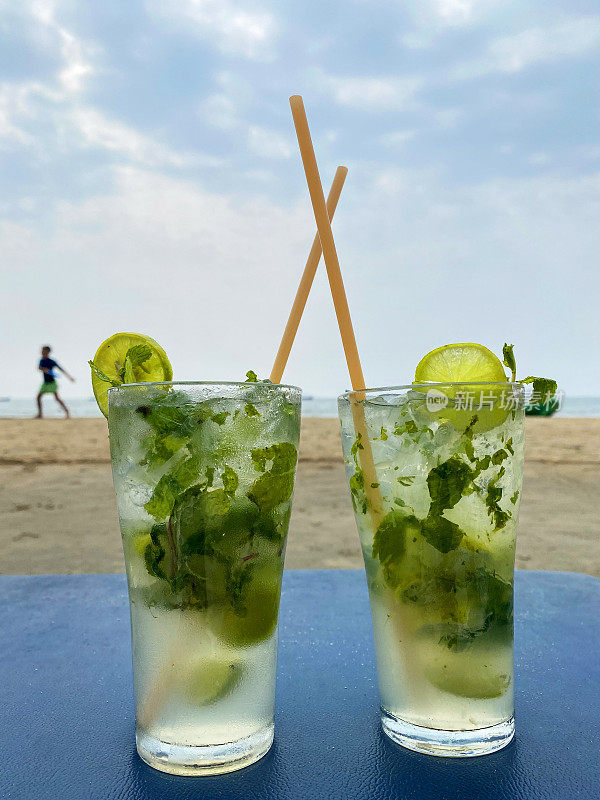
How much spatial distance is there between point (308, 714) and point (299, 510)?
572 cm

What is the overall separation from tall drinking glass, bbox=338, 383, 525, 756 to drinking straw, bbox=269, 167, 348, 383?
0.16m

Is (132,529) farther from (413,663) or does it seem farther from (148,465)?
(413,663)

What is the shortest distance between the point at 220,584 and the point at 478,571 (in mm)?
347

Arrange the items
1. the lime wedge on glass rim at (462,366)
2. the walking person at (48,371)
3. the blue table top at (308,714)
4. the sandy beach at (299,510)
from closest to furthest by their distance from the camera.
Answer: the blue table top at (308,714)
the lime wedge on glass rim at (462,366)
the sandy beach at (299,510)
the walking person at (48,371)

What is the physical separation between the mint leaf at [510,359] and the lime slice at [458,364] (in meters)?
0.04

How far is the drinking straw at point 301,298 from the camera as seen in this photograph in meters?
1.08

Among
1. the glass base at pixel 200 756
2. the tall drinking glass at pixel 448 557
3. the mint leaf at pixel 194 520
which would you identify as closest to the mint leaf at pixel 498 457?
the tall drinking glass at pixel 448 557

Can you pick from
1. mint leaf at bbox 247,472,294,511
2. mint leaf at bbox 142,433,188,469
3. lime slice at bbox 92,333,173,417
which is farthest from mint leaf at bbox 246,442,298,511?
lime slice at bbox 92,333,173,417

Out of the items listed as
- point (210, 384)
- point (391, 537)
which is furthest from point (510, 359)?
point (210, 384)

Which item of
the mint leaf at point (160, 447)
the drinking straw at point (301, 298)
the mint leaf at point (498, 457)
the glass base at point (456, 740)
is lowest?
the glass base at point (456, 740)

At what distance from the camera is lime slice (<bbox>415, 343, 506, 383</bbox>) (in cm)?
106

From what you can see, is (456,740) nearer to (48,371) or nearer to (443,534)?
(443,534)

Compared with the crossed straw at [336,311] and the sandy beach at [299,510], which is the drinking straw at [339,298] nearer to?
the crossed straw at [336,311]

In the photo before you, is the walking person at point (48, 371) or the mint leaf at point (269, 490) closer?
the mint leaf at point (269, 490)
